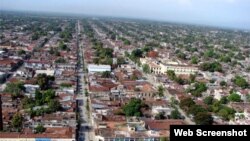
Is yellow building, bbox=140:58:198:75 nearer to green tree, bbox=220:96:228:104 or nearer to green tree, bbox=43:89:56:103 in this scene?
green tree, bbox=220:96:228:104

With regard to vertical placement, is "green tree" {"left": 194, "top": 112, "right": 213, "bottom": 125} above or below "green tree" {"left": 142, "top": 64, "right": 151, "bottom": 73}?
above

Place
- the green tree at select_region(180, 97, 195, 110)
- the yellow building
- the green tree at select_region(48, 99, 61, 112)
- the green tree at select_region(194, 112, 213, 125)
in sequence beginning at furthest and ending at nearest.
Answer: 1. the yellow building
2. the green tree at select_region(180, 97, 195, 110)
3. the green tree at select_region(48, 99, 61, 112)
4. the green tree at select_region(194, 112, 213, 125)

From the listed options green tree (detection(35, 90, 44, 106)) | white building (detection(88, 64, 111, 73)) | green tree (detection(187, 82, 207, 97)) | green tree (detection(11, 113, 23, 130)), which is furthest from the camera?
white building (detection(88, 64, 111, 73))

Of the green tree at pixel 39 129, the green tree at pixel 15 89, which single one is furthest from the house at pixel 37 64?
the green tree at pixel 39 129

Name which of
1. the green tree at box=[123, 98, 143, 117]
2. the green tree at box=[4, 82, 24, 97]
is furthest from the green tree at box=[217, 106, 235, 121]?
the green tree at box=[4, 82, 24, 97]

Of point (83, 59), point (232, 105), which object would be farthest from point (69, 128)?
point (83, 59)

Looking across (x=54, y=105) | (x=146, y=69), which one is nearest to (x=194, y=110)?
(x=54, y=105)

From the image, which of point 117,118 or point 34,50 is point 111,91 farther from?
point 34,50

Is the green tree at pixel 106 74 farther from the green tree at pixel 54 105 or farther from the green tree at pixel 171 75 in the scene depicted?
the green tree at pixel 54 105

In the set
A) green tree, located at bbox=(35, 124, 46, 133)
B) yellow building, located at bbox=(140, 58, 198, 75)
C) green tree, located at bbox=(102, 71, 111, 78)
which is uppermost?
green tree, located at bbox=(35, 124, 46, 133)
